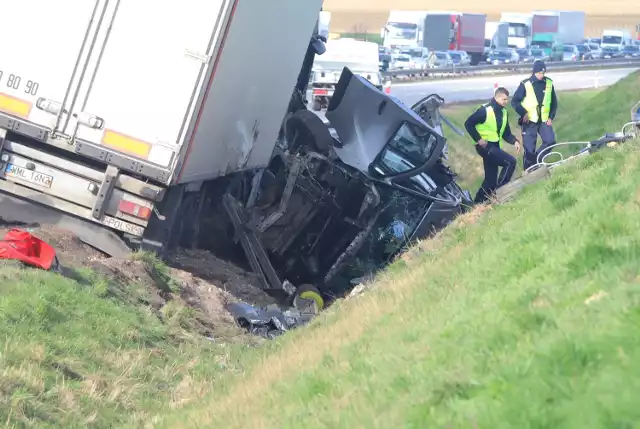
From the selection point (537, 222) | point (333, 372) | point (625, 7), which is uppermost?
point (625, 7)

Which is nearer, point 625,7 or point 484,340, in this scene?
point 484,340

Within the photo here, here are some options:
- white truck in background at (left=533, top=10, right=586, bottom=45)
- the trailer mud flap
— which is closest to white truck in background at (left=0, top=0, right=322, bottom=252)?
the trailer mud flap

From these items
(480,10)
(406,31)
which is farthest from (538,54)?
(480,10)

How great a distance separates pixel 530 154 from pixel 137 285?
618 centimetres

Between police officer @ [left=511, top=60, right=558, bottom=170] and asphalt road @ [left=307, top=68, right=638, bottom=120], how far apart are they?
22.5m

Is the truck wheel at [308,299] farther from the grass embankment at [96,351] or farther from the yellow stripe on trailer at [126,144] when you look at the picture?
the yellow stripe on trailer at [126,144]

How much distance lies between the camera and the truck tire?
13.8 meters

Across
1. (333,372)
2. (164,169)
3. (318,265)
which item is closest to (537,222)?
(333,372)

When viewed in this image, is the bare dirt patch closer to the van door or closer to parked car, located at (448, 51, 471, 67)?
the van door

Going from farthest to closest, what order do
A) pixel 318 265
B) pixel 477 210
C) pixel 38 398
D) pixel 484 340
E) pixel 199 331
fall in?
pixel 318 265 < pixel 477 210 < pixel 199 331 < pixel 38 398 < pixel 484 340

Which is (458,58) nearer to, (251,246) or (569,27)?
(569,27)

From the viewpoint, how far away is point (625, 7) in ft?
354

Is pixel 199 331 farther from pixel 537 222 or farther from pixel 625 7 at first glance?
pixel 625 7

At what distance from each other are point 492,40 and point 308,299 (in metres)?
54.8
